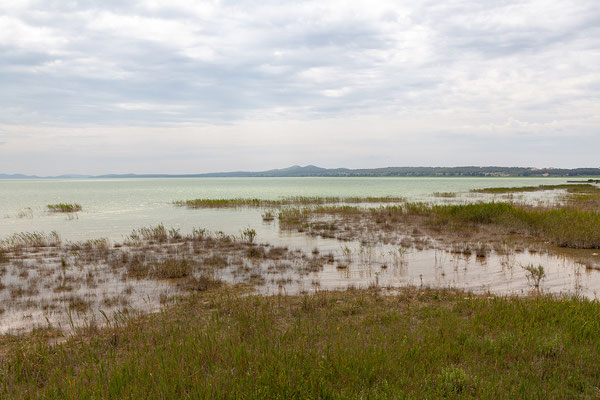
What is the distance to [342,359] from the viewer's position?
5535mm

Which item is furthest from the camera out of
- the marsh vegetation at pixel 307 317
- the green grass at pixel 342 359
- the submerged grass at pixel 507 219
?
the submerged grass at pixel 507 219

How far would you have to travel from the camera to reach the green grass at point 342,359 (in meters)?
4.84

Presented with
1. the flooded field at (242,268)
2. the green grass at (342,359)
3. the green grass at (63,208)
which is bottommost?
the flooded field at (242,268)

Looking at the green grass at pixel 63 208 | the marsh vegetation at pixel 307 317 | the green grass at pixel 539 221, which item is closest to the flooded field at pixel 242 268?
the marsh vegetation at pixel 307 317

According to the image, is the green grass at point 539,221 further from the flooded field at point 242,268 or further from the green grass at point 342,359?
the green grass at point 342,359

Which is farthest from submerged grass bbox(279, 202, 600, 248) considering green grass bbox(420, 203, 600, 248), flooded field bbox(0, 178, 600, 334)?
flooded field bbox(0, 178, 600, 334)

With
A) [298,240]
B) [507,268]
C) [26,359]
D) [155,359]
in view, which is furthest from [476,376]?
[298,240]

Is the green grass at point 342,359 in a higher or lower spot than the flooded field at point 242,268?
higher

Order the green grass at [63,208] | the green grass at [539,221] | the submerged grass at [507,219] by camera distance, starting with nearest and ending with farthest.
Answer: the green grass at [539,221] < the submerged grass at [507,219] < the green grass at [63,208]

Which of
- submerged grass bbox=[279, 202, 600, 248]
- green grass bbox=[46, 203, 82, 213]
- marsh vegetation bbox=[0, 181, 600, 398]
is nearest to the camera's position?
marsh vegetation bbox=[0, 181, 600, 398]

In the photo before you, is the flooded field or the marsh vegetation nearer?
the marsh vegetation

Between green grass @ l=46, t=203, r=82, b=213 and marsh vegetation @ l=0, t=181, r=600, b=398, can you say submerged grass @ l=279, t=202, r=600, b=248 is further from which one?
green grass @ l=46, t=203, r=82, b=213

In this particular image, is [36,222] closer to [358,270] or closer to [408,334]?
[358,270]

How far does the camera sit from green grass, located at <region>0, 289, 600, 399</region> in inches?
191
